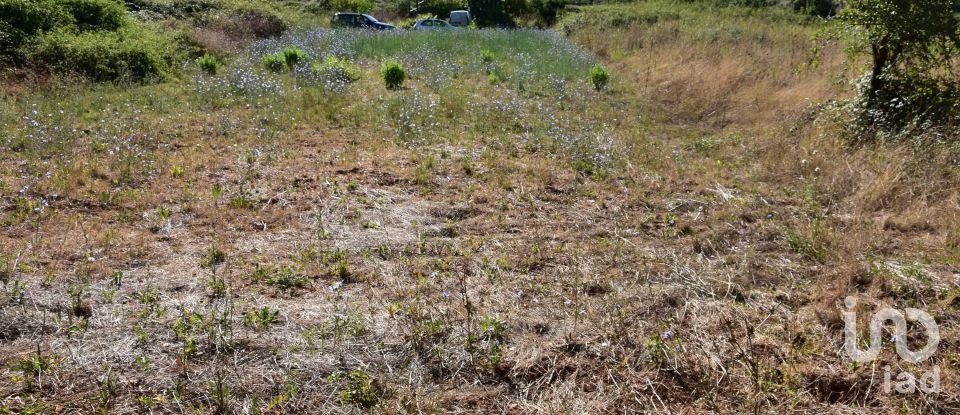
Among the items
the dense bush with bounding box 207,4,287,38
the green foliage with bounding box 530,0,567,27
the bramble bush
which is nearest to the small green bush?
the bramble bush

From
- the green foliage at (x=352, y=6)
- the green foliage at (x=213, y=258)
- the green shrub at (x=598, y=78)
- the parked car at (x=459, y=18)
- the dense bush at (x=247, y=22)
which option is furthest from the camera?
the green foliage at (x=352, y=6)

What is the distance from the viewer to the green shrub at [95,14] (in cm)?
1102

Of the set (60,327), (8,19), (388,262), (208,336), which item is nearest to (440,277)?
(388,262)

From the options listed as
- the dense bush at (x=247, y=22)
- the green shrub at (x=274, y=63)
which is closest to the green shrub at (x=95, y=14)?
the green shrub at (x=274, y=63)

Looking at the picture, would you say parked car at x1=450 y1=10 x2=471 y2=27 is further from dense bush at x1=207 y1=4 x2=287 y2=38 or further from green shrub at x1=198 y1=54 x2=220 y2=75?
green shrub at x1=198 y1=54 x2=220 y2=75

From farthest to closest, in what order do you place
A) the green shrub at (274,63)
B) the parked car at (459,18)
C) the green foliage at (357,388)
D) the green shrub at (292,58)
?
the parked car at (459,18)
the green shrub at (292,58)
the green shrub at (274,63)
the green foliage at (357,388)

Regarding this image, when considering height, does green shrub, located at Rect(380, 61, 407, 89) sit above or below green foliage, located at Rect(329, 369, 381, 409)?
above

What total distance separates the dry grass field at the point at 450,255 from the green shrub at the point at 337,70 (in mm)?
1676

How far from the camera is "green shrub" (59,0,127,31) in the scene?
11016 millimetres

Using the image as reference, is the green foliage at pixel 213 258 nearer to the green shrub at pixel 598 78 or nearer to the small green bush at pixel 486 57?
the green shrub at pixel 598 78

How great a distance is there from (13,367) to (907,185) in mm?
6189

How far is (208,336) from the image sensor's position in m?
3.15

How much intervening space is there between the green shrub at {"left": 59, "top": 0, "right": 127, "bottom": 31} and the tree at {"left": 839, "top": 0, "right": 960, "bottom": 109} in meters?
11.7

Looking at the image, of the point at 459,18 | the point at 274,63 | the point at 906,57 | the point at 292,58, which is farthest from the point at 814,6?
the point at 274,63
